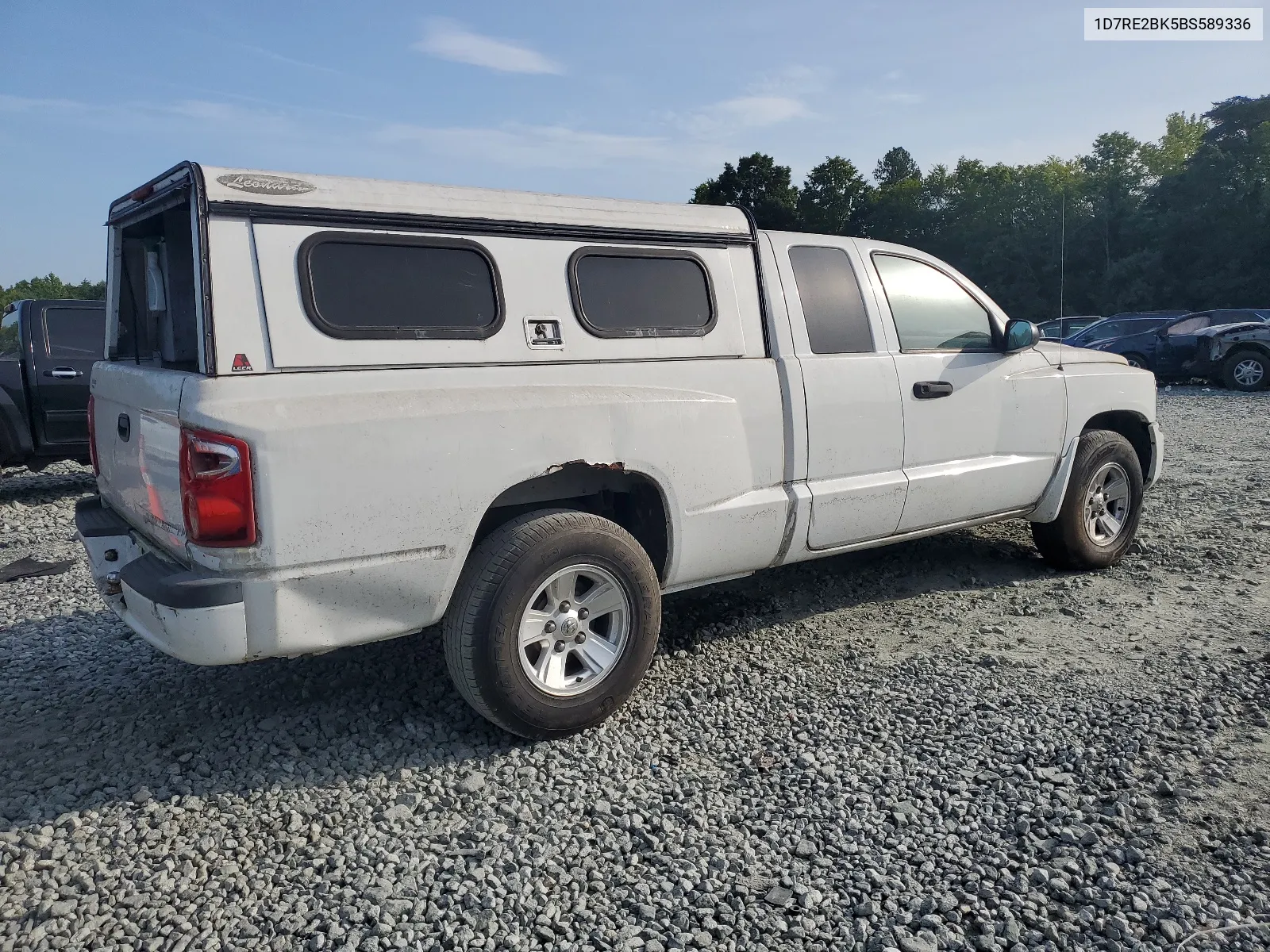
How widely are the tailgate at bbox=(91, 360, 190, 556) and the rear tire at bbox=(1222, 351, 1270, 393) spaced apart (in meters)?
18.0

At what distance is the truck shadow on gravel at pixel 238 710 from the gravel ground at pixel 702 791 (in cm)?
2

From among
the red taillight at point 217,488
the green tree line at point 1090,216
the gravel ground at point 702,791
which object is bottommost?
the gravel ground at point 702,791

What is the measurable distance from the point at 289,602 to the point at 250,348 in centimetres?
85

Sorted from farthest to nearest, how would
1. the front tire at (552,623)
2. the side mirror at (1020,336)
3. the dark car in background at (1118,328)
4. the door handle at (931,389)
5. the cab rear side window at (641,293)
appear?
the dark car in background at (1118,328), the side mirror at (1020,336), the door handle at (931,389), the cab rear side window at (641,293), the front tire at (552,623)

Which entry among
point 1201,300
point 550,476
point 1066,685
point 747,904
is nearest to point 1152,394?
point 1066,685

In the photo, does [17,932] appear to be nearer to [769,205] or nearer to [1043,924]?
[1043,924]

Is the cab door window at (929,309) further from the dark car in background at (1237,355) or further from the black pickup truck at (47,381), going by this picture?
the dark car in background at (1237,355)

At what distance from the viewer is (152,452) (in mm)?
3342

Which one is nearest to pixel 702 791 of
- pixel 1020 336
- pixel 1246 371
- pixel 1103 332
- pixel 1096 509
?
pixel 1020 336

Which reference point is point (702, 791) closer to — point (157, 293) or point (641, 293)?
point (641, 293)

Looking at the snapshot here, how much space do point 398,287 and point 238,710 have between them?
1976 millimetres

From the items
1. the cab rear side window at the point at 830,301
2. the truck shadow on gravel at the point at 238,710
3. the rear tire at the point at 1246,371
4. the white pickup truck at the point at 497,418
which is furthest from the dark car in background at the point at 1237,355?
the cab rear side window at the point at 830,301

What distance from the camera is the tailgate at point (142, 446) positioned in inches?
126

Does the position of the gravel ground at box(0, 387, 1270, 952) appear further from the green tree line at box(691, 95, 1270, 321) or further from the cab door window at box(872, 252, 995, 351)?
the green tree line at box(691, 95, 1270, 321)
